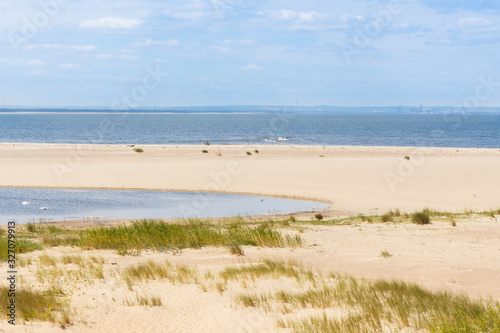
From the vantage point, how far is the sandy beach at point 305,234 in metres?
9.55

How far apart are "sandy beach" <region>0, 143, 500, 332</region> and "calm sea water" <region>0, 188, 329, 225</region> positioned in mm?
1774

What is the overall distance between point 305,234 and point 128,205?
1129 cm

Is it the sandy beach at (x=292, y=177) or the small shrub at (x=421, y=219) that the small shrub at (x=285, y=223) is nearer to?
the small shrub at (x=421, y=219)

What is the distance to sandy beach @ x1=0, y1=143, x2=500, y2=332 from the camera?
955 centimetres

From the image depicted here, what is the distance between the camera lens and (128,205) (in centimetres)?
2578

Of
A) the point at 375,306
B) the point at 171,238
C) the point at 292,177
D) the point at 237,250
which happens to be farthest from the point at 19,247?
the point at 292,177

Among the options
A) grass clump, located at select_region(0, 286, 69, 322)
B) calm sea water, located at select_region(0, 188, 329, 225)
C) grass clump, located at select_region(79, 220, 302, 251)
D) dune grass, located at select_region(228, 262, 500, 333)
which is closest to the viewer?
dune grass, located at select_region(228, 262, 500, 333)

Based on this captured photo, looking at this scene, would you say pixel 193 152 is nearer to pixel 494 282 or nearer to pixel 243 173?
pixel 243 173

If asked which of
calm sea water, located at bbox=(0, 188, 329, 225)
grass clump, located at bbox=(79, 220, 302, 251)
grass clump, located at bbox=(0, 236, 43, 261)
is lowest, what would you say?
calm sea water, located at bbox=(0, 188, 329, 225)

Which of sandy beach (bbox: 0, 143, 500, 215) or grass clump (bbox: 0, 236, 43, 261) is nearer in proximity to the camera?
grass clump (bbox: 0, 236, 43, 261)

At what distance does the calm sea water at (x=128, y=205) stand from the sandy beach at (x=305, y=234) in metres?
1.77

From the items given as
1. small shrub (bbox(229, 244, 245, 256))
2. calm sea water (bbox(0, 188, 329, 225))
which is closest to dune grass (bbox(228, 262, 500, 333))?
small shrub (bbox(229, 244, 245, 256))

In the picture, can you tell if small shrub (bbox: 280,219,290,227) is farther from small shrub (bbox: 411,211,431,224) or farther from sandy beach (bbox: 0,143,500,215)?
sandy beach (bbox: 0,143,500,215)

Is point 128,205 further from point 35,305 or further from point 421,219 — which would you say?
point 35,305
